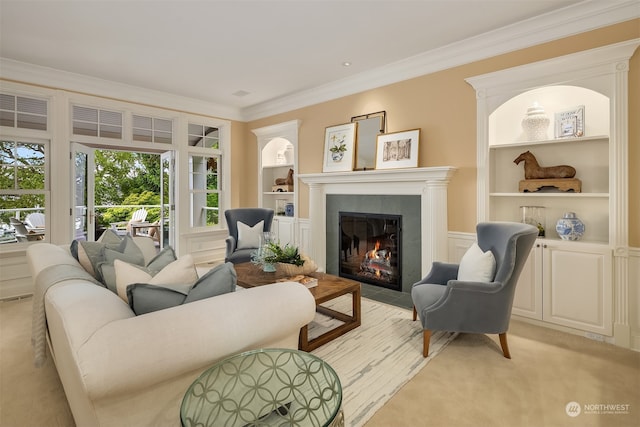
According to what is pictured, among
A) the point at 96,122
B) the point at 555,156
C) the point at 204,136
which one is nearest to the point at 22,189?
the point at 96,122

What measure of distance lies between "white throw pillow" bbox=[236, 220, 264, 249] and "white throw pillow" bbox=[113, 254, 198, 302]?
2877mm

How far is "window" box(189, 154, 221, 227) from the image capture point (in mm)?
5527

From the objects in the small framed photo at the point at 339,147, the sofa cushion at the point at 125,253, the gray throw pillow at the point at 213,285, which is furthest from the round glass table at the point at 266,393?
the small framed photo at the point at 339,147

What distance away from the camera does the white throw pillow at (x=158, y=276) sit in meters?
1.54

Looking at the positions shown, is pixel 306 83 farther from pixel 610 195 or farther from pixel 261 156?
pixel 610 195

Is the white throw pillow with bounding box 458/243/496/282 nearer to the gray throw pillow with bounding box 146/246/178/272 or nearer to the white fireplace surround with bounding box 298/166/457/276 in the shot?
the white fireplace surround with bounding box 298/166/457/276

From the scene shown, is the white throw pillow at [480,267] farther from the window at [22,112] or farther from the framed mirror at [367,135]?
the window at [22,112]

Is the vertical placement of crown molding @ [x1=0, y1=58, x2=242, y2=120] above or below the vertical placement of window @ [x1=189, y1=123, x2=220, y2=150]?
above

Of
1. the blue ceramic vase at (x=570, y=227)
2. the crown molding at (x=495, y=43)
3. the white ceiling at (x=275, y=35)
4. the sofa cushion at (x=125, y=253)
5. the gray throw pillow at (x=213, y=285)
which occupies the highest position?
the white ceiling at (x=275, y=35)

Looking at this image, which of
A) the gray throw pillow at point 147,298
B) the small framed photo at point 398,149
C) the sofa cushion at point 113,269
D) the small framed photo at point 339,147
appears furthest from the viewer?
the small framed photo at point 339,147

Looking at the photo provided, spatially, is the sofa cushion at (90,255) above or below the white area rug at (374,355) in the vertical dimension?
above

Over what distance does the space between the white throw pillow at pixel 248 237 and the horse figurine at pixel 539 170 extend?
3.24 m

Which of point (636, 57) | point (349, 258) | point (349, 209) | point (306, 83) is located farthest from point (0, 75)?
point (636, 57)

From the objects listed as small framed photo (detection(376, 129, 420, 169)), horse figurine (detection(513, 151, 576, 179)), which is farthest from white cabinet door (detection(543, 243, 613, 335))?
small framed photo (detection(376, 129, 420, 169))
